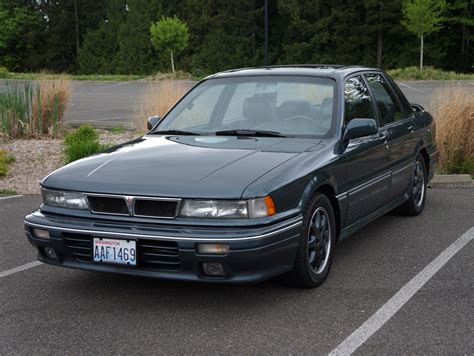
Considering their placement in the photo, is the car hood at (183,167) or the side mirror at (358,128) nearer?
the car hood at (183,167)

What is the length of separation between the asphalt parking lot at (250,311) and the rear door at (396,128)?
2.66ft

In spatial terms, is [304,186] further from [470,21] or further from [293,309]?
[470,21]

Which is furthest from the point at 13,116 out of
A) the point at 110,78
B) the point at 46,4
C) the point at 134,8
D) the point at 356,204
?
the point at 46,4

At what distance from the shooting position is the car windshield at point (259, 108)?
544 cm

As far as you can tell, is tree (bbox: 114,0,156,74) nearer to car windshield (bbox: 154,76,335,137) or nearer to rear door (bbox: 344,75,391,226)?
car windshield (bbox: 154,76,335,137)

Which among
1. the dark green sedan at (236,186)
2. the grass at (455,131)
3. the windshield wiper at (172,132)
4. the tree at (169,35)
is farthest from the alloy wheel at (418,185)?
the tree at (169,35)

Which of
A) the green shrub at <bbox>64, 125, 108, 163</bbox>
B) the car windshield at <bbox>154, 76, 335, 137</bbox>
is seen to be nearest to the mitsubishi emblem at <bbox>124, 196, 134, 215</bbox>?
the car windshield at <bbox>154, 76, 335, 137</bbox>

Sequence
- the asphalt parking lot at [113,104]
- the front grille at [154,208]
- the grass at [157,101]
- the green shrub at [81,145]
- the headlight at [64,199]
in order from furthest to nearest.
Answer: the asphalt parking lot at [113,104] < the grass at [157,101] < the green shrub at [81,145] < the headlight at [64,199] < the front grille at [154,208]

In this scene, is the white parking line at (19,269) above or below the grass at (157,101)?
below

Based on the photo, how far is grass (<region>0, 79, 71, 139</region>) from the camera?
12039mm

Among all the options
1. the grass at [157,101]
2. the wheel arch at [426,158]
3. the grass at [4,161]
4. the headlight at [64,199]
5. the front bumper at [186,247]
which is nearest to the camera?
the front bumper at [186,247]

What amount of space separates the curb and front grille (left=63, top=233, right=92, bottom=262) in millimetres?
5542

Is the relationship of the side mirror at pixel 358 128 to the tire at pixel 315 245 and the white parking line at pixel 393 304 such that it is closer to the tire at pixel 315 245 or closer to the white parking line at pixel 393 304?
the tire at pixel 315 245

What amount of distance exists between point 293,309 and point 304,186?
803mm
